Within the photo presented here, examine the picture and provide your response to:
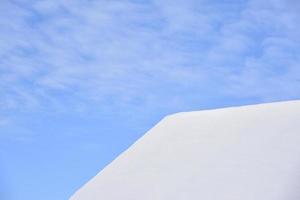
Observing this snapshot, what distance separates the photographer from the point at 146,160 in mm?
8070

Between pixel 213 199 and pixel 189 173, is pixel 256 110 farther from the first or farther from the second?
pixel 213 199

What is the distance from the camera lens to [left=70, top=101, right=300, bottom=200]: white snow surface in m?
6.68

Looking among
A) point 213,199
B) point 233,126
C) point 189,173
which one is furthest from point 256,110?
point 213,199

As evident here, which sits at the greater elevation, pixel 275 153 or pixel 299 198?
pixel 275 153

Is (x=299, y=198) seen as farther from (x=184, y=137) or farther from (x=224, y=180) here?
(x=184, y=137)

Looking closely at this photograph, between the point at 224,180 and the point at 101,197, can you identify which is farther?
the point at 101,197

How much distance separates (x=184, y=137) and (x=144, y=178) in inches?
40.8

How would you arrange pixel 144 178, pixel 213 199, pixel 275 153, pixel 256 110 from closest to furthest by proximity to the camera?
pixel 213 199, pixel 275 153, pixel 144 178, pixel 256 110

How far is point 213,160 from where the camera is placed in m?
A: 7.42

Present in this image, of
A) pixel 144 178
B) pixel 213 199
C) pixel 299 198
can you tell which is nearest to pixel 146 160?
pixel 144 178

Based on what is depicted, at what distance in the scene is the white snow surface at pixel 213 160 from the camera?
21.9ft

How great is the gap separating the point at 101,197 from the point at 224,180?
5.45 ft

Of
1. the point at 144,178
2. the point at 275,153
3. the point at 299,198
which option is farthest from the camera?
the point at 144,178

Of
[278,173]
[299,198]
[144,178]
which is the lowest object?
[299,198]
